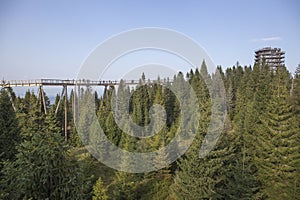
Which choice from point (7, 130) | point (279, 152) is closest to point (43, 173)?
point (7, 130)

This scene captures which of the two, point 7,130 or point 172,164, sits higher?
point 7,130

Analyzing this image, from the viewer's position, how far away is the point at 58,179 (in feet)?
20.6


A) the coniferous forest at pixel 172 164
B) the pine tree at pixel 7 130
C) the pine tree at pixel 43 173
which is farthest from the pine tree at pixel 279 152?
the pine tree at pixel 7 130

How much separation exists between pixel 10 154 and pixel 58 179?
11.9 m

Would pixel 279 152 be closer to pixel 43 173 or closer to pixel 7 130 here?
pixel 43 173

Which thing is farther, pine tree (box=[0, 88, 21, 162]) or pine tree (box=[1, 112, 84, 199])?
pine tree (box=[0, 88, 21, 162])

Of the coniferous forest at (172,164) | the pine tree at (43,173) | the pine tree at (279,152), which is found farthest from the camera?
the pine tree at (279,152)

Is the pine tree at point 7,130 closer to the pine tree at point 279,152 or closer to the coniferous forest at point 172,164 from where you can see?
the coniferous forest at point 172,164

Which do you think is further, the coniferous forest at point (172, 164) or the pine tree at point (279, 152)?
the pine tree at point (279, 152)

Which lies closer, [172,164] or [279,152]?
[279,152]

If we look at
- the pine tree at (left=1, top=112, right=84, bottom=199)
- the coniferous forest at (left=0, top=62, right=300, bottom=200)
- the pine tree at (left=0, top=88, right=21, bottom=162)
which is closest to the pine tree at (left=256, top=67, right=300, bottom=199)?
the coniferous forest at (left=0, top=62, right=300, bottom=200)

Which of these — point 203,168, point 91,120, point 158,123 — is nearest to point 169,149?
point 158,123

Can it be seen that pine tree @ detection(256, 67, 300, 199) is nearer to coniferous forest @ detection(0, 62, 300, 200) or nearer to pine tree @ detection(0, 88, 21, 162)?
coniferous forest @ detection(0, 62, 300, 200)

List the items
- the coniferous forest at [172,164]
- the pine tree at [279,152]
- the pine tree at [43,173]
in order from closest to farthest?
the pine tree at [43,173] < the coniferous forest at [172,164] < the pine tree at [279,152]
